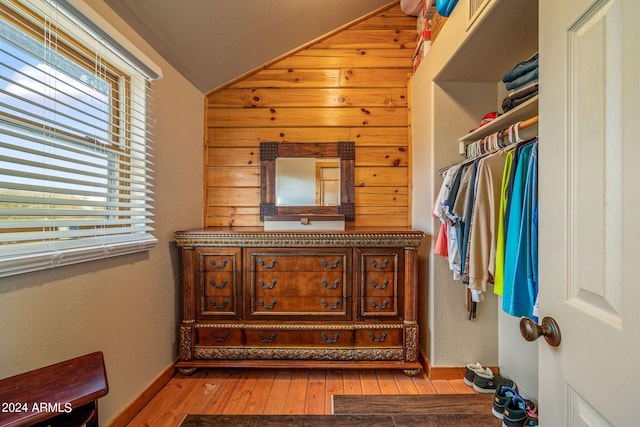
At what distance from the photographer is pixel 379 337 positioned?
1854 millimetres

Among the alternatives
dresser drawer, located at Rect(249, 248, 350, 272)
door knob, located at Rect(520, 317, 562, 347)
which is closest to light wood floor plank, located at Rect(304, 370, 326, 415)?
dresser drawer, located at Rect(249, 248, 350, 272)

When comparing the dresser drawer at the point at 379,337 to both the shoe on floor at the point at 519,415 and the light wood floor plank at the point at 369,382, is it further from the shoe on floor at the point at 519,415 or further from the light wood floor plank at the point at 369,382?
the shoe on floor at the point at 519,415

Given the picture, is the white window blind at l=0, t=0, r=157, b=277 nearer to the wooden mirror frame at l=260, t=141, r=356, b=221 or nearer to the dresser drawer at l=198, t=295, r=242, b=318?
the dresser drawer at l=198, t=295, r=242, b=318

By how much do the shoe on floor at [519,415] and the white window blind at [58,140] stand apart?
209 centimetres

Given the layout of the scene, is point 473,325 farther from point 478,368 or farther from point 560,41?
point 560,41

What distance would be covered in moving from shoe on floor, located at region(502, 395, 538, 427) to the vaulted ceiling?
2.69 metres

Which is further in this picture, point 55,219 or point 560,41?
point 55,219

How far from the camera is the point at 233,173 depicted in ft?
7.84

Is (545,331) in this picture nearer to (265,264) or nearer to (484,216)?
(484,216)

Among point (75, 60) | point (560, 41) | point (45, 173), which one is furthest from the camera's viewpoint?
point (75, 60)

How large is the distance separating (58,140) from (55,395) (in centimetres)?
94

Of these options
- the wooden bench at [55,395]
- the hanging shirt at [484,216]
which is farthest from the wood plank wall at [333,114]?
the wooden bench at [55,395]

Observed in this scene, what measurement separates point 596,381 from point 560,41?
0.74 m

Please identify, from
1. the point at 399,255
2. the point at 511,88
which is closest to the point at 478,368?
the point at 399,255
